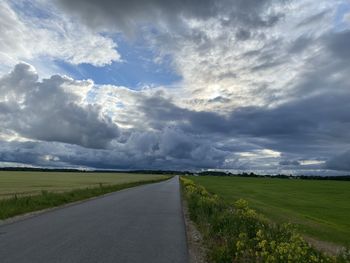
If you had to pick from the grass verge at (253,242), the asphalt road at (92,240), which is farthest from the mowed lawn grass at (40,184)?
the grass verge at (253,242)

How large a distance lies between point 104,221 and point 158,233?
12.7 feet

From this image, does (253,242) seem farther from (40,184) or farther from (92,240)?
(40,184)

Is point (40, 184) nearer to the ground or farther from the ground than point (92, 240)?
farther from the ground

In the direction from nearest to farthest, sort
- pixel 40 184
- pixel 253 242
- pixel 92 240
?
pixel 253 242 < pixel 92 240 < pixel 40 184

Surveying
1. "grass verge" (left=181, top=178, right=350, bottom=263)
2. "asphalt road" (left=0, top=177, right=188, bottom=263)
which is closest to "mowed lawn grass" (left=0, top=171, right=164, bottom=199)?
"asphalt road" (left=0, top=177, right=188, bottom=263)

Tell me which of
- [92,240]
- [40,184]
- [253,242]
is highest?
[40,184]

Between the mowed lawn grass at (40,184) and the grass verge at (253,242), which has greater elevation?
the mowed lawn grass at (40,184)

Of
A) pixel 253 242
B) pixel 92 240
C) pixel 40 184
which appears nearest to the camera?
pixel 253 242

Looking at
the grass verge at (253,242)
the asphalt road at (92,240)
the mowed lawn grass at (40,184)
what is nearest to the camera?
the grass verge at (253,242)

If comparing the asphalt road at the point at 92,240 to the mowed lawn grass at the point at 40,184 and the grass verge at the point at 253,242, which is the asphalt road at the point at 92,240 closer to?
the grass verge at the point at 253,242

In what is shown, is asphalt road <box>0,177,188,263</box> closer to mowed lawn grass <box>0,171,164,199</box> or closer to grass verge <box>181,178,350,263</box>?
grass verge <box>181,178,350,263</box>

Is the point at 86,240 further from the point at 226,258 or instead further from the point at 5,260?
the point at 226,258

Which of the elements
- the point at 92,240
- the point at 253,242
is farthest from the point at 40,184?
the point at 253,242

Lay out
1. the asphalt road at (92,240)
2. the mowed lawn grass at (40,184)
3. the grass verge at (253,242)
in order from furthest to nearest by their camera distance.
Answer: the mowed lawn grass at (40,184), the asphalt road at (92,240), the grass verge at (253,242)
